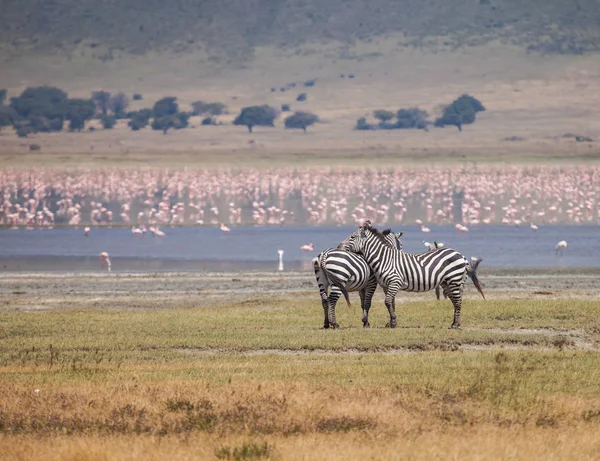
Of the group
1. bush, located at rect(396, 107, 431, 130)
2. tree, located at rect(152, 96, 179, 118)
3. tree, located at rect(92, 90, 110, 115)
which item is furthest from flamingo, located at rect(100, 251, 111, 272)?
tree, located at rect(92, 90, 110, 115)

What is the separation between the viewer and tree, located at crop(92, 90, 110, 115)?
166875 mm

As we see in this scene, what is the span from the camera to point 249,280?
130ft

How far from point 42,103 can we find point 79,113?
9.54 metres

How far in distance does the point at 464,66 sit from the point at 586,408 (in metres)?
163

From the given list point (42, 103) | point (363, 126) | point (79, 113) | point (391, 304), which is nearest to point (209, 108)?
point (79, 113)

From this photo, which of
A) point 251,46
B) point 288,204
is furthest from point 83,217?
point 251,46

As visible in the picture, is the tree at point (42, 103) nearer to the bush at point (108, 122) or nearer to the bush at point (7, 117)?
the bush at point (7, 117)

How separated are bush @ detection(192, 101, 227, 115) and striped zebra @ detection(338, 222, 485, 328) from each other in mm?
132791

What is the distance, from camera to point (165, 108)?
15788 centimetres

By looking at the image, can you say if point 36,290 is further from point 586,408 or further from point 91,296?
point 586,408

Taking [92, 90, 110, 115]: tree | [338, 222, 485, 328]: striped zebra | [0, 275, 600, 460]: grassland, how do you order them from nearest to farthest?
1. [0, 275, 600, 460]: grassland
2. [338, 222, 485, 328]: striped zebra
3. [92, 90, 110, 115]: tree

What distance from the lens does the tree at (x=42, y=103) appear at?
152m

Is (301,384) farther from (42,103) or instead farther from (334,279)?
(42,103)

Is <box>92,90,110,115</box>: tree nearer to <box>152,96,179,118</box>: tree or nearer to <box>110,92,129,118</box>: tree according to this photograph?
<box>110,92,129,118</box>: tree
